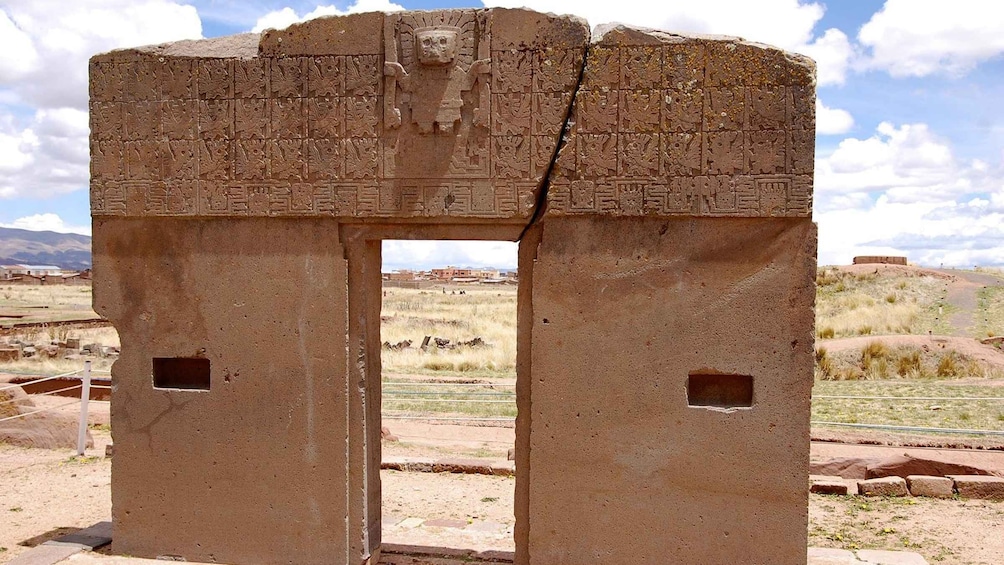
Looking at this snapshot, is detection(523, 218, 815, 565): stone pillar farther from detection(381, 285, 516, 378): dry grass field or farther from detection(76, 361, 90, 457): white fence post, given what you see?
detection(381, 285, 516, 378): dry grass field

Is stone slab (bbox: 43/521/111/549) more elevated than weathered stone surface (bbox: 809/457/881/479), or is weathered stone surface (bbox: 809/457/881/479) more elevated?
stone slab (bbox: 43/521/111/549)

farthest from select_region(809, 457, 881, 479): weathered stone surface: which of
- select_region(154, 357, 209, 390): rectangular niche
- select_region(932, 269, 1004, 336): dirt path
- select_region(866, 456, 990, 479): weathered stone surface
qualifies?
select_region(932, 269, 1004, 336): dirt path

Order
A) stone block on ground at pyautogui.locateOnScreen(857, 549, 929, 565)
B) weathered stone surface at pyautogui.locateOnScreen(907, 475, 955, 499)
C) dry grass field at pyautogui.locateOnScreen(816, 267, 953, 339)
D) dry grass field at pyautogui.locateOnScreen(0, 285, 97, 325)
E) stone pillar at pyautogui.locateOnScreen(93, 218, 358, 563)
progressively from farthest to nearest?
dry grass field at pyautogui.locateOnScreen(0, 285, 97, 325) < dry grass field at pyautogui.locateOnScreen(816, 267, 953, 339) < weathered stone surface at pyautogui.locateOnScreen(907, 475, 955, 499) < stone block on ground at pyautogui.locateOnScreen(857, 549, 929, 565) < stone pillar at pyautogui.locateOnScreen(93, 218, 358, 563)

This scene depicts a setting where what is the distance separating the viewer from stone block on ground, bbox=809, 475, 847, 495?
7684mm

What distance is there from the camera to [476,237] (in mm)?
4957

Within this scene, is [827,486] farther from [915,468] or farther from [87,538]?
[87,538]

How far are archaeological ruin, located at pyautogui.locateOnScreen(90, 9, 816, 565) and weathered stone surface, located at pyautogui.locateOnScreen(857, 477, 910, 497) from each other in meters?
3.48

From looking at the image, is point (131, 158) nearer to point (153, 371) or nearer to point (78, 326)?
point (153, 371)

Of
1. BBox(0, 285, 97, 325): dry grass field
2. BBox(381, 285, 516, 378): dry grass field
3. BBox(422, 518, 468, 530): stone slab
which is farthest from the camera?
BBox(0, 285, 97, 325): dry grass field

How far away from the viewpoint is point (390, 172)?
4.79 m

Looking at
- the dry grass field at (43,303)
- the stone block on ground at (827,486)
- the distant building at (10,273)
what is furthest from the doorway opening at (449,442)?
the distant building at (10,273)

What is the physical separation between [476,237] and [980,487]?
221 inches

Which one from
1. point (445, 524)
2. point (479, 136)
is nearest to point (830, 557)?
point (445, 524)

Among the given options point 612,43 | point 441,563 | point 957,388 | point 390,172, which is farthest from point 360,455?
point 957,388
